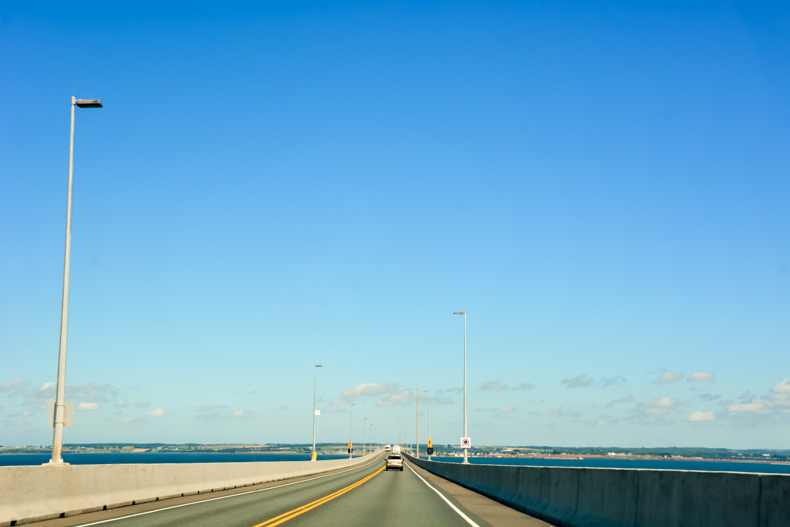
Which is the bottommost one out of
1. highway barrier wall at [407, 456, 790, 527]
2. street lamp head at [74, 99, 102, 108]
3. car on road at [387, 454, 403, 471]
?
car on road at [387, 454, 403, 471]

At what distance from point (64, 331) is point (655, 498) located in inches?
574

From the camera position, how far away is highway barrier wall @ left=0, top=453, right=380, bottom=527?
46.4 feet

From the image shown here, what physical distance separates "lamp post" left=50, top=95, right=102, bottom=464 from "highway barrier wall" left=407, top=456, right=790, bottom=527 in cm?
1131

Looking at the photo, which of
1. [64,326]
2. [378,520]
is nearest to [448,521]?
[378,520]

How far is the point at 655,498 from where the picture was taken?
1057 cm

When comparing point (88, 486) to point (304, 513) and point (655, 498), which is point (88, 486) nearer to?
point (304, 513)

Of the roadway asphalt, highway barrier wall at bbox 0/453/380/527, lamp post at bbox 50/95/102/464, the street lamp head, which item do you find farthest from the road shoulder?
the street lamp head

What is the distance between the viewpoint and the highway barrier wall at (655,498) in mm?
7910

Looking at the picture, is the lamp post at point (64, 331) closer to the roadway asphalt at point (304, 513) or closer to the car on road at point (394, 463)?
the roadway asphalt at point (304, 513)

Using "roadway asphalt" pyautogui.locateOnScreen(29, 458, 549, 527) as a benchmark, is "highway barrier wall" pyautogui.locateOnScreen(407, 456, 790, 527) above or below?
above

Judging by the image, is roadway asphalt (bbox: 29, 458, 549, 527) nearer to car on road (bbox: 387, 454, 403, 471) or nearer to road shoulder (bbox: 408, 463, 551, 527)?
road shoulder (bbox: 408, 463, 551, 527)

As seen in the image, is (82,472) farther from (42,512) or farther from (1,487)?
(1,487)

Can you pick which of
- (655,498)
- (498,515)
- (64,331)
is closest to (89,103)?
(64,331)

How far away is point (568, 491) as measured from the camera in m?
15.9
